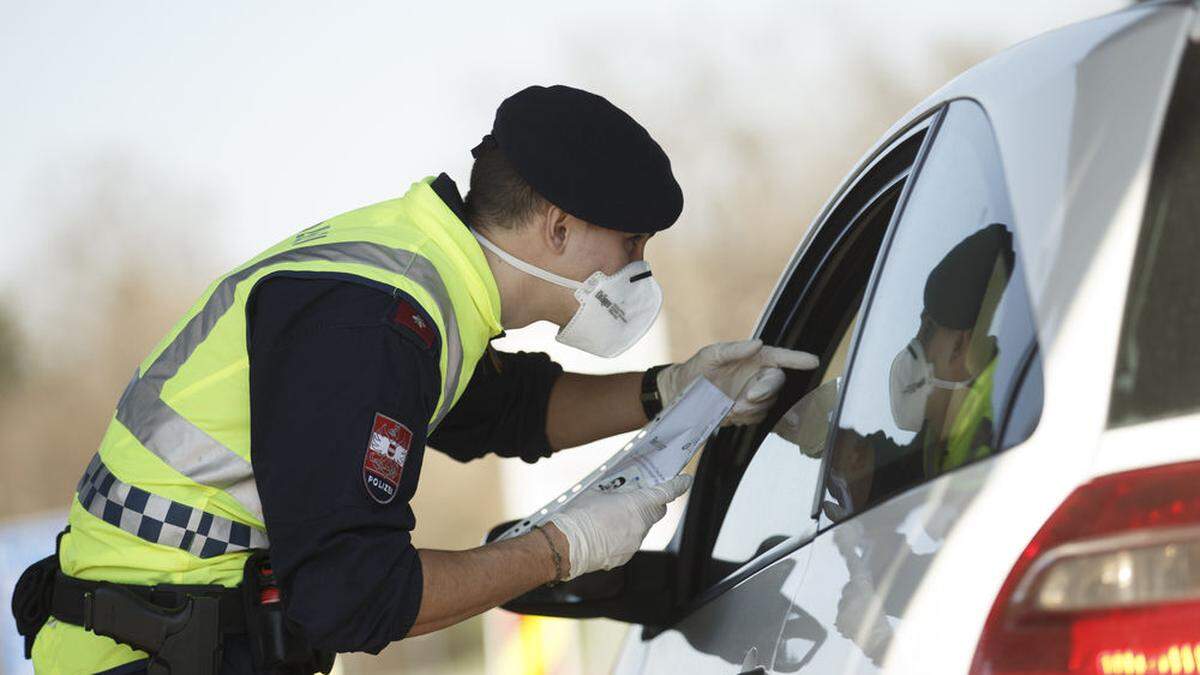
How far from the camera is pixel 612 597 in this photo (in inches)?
93.4

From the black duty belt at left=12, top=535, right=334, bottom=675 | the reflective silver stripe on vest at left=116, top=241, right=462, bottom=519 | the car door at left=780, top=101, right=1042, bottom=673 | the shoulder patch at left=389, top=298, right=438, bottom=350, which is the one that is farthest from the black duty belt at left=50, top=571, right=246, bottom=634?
the car door at left=780, top=101, right=1042, bottom=673

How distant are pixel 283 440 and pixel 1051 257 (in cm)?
106

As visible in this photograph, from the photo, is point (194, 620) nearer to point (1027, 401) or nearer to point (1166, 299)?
point (1027, 401)

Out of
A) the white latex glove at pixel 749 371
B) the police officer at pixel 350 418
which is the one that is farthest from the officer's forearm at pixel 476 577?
the white latex glove at pixel 749 371

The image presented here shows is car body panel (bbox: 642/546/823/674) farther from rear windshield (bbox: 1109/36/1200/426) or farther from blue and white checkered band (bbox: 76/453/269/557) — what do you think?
blue and white checkered band (bbox: 76/453/269/557)

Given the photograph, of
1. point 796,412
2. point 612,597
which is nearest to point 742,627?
point 796,412

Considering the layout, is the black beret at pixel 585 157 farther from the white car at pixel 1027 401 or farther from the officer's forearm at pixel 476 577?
the white car at pixel 1027 401

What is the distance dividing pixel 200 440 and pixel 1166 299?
4.58ft

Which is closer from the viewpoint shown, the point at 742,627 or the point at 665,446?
the point at 742,627

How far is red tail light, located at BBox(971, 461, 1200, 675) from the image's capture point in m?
1.07

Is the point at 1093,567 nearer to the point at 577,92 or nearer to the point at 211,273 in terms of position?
the point at 577,92

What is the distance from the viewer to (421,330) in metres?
2.03

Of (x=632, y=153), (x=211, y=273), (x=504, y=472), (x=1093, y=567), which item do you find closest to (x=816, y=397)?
(x=632, y=153)

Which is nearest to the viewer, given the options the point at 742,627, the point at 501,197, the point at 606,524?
the point at 742,627
